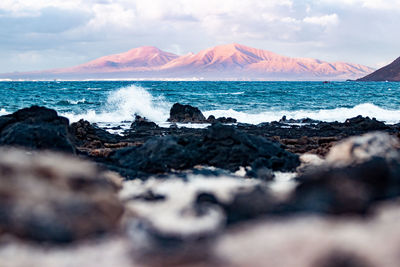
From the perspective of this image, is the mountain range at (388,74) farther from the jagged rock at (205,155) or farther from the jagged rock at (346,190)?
the jagged rock at (346,190)

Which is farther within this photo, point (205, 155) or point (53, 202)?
point (205, 155)

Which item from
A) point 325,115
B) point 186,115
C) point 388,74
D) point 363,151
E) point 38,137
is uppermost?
point 388,74

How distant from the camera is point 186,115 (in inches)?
656

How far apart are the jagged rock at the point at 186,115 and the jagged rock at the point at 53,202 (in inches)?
527

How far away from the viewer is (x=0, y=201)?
2545 millimetres

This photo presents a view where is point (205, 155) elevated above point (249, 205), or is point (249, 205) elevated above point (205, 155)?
point (249, 205)

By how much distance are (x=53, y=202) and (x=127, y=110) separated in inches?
745

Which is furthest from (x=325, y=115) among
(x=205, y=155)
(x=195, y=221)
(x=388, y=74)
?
(x=388, y=74)

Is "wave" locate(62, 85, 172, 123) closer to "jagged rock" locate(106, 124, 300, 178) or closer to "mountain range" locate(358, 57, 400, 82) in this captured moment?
"jagged rock" locate(106, 124, 300, 178)

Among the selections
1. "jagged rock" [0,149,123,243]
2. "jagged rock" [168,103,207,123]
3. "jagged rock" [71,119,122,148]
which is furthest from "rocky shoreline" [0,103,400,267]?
"jagged rock" [168,103,207,123]

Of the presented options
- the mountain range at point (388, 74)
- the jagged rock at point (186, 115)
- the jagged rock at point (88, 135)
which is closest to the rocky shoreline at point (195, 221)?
the jagged rock at point (88, 135)

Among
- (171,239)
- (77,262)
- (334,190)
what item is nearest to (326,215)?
(334,190)

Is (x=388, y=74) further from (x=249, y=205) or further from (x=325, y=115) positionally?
(x=249, y=205)

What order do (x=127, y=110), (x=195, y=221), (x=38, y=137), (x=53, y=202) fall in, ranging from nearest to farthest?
(x=53, y=202) < (x=195, y=221) < (x=38, y=137) < (x=127, y=110)
